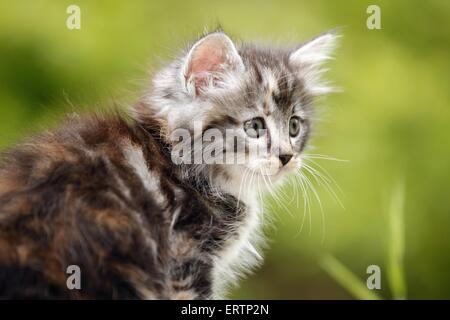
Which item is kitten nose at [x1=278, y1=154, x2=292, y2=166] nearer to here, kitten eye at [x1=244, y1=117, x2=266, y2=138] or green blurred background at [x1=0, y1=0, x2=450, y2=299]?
kitten eye at [x1=244, y1=117, x2=266, y2=138]

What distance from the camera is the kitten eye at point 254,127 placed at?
3119 mm

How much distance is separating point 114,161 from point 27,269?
23.8 inches

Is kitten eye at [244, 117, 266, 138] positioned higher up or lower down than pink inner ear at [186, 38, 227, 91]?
lower down

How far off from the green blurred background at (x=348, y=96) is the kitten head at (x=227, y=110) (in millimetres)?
2045

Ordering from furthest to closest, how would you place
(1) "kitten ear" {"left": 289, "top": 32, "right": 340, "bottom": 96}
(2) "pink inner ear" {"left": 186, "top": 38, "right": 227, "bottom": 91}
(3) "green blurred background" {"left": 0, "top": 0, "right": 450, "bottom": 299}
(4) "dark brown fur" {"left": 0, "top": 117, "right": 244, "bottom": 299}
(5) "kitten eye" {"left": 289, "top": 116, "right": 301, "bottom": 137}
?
(3) "green blurred background" {"left": 0, "top": 0, "right": 450, "bottom": 299}
(1) "kitten ear" {"left": 289, "top": 32, "right": 340, "bottom": 96}
(5) "kitten eye" {"left": 289, "top": 116, "right": 301, "bottom": 137}
(2) "pink inner ear" {"left": 186, "top": 38, "right": 227, "bottom": 91}
(4) "dark brown fur" {"left": 0, "top": 117, "right": 244, "bottom": 299}

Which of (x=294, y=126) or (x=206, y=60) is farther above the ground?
Answer: (x=206, y=60)

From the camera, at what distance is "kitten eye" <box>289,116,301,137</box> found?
334cm

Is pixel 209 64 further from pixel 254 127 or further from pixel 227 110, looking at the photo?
pixel 254 127

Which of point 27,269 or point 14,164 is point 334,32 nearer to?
point 14,164

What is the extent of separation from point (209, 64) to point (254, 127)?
0.35 m

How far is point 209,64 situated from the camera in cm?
318

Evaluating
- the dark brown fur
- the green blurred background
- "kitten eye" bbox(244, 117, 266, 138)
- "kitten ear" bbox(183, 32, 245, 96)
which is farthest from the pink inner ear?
the green blurred background

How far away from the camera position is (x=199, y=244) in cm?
290

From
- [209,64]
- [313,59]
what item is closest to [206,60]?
[209,64]
